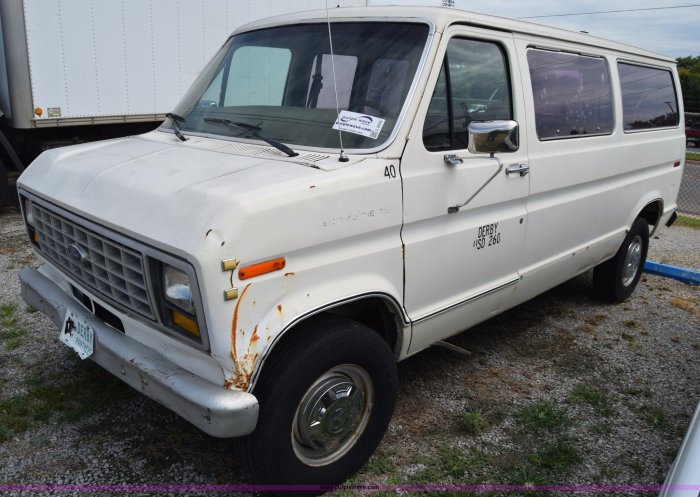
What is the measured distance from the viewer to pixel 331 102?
3.09 m

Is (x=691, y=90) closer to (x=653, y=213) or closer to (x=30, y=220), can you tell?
(x=653, y=213)

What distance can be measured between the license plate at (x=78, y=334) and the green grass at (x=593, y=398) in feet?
9.29

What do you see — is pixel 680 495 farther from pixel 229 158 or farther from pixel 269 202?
pixel 229 158

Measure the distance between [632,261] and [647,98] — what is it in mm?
1461

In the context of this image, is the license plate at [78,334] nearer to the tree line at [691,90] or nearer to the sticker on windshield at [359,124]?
the sticker on windshield at [359,124]

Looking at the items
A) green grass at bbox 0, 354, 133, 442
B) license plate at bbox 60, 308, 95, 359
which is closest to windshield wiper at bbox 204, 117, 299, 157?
license plate at bbox 60, 308, 95, 359

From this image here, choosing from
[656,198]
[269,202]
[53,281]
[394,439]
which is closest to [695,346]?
[656,198]

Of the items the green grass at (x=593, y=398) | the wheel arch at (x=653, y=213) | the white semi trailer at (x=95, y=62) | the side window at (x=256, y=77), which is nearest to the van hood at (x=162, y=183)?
the side window at (x=256, y=77)

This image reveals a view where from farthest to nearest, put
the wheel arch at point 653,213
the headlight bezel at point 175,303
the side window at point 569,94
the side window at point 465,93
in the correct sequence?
the wheel arch at point 653,213 < the side window at point 569,94 < the side window at point 465,93 < the headlight bezel at point 175,303

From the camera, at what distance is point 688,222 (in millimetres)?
9398

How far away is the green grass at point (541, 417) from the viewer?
134 inches

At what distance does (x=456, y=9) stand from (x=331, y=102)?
2.79ft

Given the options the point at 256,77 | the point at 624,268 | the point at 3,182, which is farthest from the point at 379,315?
the point at 3,182

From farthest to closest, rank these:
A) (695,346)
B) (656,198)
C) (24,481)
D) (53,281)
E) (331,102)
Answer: (656,198)
(695,346)
(53,281)
(331,102)
(24,481)
